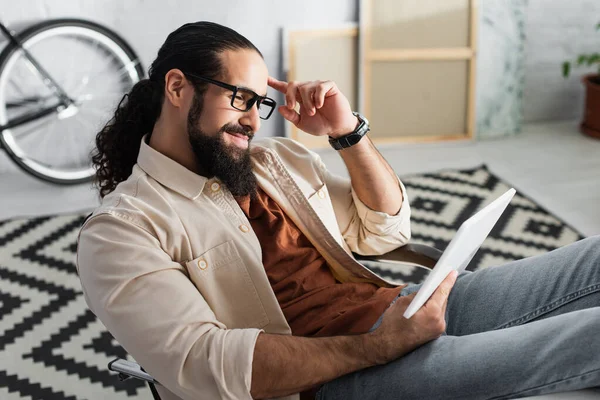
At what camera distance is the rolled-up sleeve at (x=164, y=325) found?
1434 millimetres

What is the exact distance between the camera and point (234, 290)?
5.40 ft

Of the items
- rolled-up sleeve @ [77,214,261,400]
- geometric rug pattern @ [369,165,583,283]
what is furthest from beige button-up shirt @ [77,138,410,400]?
geometric rug pattern @ [369,165,583,283]

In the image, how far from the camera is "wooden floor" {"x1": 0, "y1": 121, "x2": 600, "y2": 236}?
3.60 metres

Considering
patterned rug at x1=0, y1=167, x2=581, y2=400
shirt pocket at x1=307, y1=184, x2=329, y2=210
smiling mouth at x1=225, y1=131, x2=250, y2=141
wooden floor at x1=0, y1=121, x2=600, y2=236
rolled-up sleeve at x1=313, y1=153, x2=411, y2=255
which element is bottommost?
patterned rug at x1=0, y1=167, x2=581, y2=400

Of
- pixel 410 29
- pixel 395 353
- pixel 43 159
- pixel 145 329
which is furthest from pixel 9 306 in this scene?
pixel 410 29

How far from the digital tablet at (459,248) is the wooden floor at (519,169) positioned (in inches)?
73.3

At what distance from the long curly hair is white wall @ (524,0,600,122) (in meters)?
3.08

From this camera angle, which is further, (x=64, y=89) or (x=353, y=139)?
(x=64, y=89)

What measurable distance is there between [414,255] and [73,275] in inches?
64.6

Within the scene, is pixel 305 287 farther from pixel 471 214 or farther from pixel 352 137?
pixel 471 214

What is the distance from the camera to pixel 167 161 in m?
1.70

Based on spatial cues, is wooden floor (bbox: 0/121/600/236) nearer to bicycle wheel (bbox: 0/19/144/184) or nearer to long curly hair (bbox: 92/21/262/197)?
bicycle wheel (bbox: 0/19/144/184)

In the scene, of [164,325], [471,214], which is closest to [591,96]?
[471,214]

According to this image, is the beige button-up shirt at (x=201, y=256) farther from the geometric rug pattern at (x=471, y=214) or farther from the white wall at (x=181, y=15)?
the white wall at (x=181, y=15)
